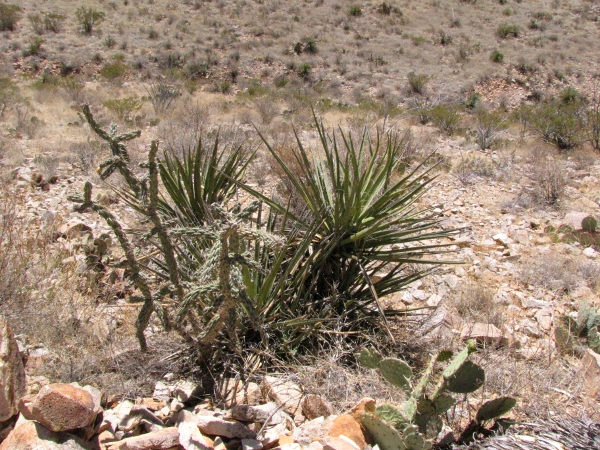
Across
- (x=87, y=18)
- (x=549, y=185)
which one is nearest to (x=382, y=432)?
(x=549, y=185)

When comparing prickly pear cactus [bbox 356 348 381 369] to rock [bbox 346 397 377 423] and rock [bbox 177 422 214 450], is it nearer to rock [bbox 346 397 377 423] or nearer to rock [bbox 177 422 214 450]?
rock [bbox 346 397 377 423]

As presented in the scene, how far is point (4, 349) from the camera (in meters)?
2.16

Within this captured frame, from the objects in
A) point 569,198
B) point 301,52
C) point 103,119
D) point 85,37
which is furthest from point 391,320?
point 85,37

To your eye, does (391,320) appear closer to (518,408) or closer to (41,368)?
(518,408)

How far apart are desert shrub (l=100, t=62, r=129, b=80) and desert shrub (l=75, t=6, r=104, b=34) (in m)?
5.89

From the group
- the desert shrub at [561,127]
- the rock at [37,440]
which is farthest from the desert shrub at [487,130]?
the rock at [37,440]

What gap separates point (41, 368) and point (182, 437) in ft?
3.51

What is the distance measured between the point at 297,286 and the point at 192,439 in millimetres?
1321

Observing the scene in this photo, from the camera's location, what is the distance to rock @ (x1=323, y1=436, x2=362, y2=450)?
1953mm

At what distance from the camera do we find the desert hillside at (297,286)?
2186 millimetres

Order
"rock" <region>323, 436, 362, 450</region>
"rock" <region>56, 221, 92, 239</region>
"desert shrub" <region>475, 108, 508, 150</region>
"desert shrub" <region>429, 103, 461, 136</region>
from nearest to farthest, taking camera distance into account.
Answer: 1. "rock" <region>323, 436, 362, 450</region>
2. "rock" <region>56, 221, 92, 239</region>
3. "desert shrub" <region>475, 108, 508, 150</region>
4. "desert shrub" <region>429, 103, 461, 136</region>

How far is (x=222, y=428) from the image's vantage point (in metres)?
2.15

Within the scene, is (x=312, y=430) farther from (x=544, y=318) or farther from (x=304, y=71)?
(x=304, y=71)

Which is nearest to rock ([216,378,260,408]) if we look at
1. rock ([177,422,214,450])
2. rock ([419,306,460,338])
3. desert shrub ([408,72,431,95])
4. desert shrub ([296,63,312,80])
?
rock ([177,422,214,450])
